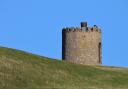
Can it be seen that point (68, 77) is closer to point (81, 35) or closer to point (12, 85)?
point (12, 85)

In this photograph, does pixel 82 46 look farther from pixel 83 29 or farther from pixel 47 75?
pixel 47 75

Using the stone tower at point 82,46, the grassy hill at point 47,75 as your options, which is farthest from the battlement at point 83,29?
the grassy hill at point 47,75

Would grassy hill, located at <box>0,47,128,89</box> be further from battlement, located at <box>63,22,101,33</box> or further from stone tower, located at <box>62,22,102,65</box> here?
battlement, located at <box>63,22,101,33</box>

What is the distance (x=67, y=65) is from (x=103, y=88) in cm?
754

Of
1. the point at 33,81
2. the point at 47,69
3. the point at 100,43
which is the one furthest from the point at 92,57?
the point at 33,81

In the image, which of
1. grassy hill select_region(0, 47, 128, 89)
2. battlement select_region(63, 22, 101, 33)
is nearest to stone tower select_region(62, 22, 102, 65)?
battlement select_region(63, 22, 101, 33)

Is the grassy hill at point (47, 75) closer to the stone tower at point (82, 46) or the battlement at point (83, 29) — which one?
the stone tower at point (82, 46)

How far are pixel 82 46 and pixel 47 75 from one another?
99.8 ft

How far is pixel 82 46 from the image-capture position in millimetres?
80125

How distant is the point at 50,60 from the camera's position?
5722 centimetres

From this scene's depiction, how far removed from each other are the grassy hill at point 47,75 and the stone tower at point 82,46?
19344 millimetres

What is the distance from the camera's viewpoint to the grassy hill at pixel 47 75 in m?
45.9

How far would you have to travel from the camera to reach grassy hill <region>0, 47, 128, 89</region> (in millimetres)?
45875

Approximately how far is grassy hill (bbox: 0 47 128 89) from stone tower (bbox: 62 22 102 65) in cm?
1934
